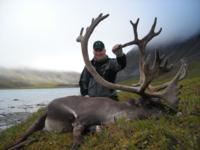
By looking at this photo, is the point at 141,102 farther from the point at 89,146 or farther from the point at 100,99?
the point at 89,146

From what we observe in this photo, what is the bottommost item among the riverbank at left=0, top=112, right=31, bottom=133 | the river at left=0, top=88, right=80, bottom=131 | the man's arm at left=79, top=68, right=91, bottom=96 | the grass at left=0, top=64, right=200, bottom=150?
the river at left=0, top=88, right=80, bottom=131

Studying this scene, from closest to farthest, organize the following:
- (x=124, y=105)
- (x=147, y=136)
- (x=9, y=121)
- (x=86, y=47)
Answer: (x=147, y=136), (x=124, y=105), (x=86, y=47), (x=9, y=121)

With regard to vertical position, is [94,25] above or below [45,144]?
above

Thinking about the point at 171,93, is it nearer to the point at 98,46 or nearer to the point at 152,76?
the point at 152,76

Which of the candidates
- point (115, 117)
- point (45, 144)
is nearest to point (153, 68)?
point (115, 117)

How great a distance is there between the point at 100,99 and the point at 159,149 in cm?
280

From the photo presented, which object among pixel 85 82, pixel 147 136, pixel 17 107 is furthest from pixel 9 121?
pixel 147 136

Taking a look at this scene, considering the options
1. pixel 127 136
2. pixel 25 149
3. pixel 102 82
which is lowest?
pixel 25 149

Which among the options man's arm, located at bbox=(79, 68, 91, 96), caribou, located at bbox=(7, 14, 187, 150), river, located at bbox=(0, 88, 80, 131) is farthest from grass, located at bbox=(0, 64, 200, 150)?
river, located at bbox=(0, 88, 80, 131)

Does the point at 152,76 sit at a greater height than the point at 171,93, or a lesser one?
greater

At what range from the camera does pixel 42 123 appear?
33.7 ft

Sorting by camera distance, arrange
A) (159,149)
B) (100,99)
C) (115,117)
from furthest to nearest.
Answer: (100,99) < (115,117) < (159,149)

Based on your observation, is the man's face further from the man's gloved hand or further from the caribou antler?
the caribou antler

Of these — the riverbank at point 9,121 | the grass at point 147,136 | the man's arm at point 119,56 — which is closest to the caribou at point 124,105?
the grass at point 147,136
